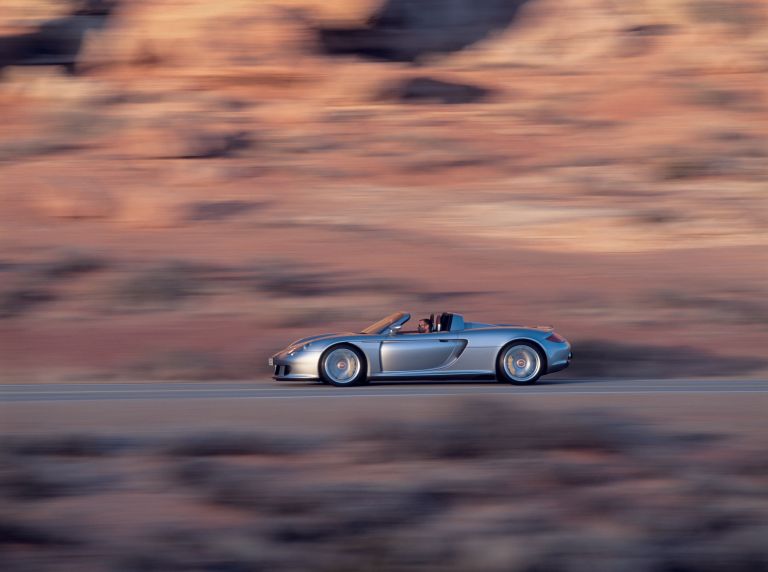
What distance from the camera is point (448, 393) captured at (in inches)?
515

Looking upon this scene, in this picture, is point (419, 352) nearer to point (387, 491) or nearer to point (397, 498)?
point (387, 491)

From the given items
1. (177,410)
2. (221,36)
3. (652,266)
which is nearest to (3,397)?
(177,410)

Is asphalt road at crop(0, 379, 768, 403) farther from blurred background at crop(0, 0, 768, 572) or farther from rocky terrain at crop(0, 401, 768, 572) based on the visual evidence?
rocky terrain at crop(0, 401, 768, 572)

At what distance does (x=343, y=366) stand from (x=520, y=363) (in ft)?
7.03

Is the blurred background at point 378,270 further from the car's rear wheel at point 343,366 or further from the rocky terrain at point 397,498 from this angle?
the car's rear wheel at point 343,366

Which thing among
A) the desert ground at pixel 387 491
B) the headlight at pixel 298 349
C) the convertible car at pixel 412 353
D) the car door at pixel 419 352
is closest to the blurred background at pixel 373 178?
the headlight at pixel 298 349

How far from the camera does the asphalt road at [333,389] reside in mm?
12945

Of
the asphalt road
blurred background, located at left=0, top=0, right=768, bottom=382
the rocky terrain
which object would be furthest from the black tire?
the rocky terrain

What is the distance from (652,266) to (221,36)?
18078mm

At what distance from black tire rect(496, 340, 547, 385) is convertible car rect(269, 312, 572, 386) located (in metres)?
0.01

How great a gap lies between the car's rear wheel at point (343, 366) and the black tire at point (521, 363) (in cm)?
165

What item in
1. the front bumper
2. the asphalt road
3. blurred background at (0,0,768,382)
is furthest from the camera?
blurred background at (0,0,768,382)

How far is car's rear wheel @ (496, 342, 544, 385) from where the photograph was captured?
14.0 meters

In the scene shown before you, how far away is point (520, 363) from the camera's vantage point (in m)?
14.1
